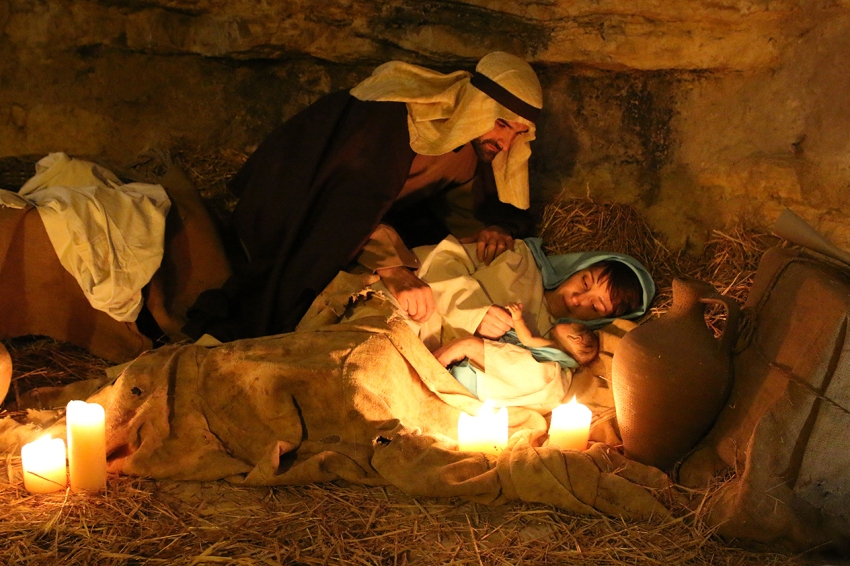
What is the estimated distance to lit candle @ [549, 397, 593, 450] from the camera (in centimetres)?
281

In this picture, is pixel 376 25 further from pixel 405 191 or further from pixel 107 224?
pixel 107 224

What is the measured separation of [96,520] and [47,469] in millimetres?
275

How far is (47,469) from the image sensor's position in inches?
99.8

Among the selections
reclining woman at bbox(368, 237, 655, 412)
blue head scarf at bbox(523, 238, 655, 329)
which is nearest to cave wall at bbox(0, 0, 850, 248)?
blue head scarf at bbox(523, 238, 655, 329)

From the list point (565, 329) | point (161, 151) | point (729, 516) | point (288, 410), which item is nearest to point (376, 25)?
point (161, 151)

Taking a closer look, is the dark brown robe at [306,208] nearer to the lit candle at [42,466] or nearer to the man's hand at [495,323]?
the man's hand at [495,323]

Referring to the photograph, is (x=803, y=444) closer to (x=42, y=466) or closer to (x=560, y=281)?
(x=560, y=281)

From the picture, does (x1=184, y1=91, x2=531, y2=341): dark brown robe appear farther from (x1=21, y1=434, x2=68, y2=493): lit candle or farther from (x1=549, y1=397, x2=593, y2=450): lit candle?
(x1=549, y1=397, x2=593, y2=450): lit candle

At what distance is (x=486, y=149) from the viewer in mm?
3773

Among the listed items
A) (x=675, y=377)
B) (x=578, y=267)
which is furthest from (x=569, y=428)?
(x=578, y=267)

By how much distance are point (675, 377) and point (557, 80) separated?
2.27 m

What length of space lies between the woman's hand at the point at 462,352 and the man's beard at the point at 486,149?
944 mm

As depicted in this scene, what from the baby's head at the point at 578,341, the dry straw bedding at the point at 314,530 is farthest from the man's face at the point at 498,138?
the dry straw bedding at the point at 314,530

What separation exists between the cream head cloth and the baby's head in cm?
86
